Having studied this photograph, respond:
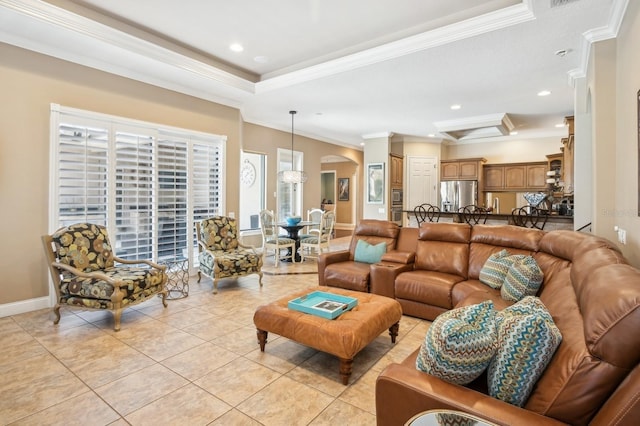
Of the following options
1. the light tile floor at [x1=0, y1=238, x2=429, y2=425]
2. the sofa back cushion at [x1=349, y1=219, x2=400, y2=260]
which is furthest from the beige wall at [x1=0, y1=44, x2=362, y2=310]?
the sofa back cushion at [x1=349, y1=219, x2=400, y2=260]

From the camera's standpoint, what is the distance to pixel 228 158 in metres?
5.68

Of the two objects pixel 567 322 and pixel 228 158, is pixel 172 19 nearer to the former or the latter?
pixel 228 158

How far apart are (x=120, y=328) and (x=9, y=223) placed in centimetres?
174

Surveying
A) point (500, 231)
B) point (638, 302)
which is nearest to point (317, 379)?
point (638, 302)

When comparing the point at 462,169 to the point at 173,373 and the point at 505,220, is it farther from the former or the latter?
the point at 173,373

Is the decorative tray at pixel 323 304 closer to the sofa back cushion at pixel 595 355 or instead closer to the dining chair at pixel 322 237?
the sofa back cushion at pixel 595 355

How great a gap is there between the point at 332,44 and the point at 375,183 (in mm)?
5024

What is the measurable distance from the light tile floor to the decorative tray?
0.44 m

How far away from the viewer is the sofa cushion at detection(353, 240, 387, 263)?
4237 millimetres

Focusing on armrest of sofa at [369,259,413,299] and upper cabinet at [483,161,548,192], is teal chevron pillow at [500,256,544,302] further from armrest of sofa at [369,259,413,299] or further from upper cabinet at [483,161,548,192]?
upper cabinet at [483,161,548,192]

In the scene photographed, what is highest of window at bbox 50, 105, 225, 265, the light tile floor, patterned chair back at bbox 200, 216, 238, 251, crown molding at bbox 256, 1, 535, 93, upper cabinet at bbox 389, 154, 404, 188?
crown molding at bbox 256, 1, 535, 93

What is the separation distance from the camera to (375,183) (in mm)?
8758

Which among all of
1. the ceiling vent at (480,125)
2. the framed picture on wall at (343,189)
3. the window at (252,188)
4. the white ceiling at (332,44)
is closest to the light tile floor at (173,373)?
the white ceiling at (332,44)

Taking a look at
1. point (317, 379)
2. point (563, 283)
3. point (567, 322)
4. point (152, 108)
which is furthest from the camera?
point (152, 108)
